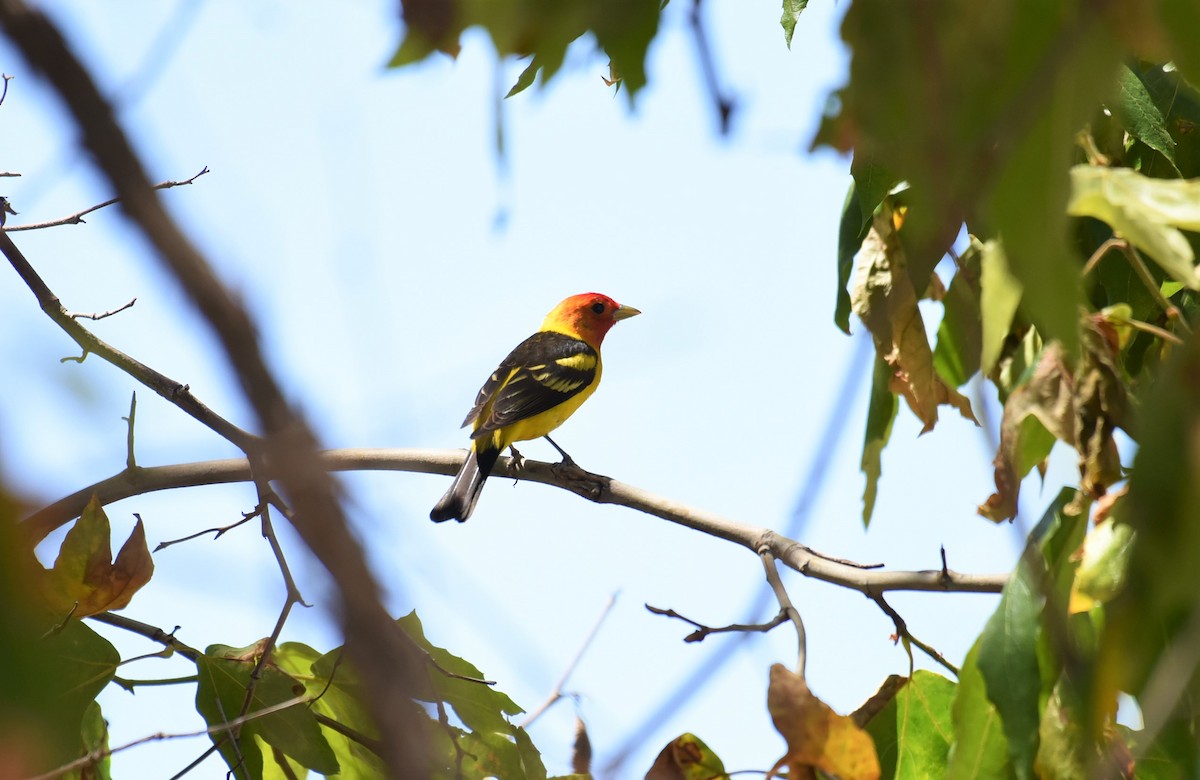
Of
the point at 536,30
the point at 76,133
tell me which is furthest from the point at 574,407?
the point at 76,133

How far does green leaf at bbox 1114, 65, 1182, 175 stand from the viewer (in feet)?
11.0

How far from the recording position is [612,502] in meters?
4.62

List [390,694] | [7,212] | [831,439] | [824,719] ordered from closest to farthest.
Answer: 1. [390,694]
2. [831,439]
3. [824,719]
4. [7,212]

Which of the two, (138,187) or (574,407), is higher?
(574,407)

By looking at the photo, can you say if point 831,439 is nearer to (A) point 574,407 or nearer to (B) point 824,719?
(B) point 824,719

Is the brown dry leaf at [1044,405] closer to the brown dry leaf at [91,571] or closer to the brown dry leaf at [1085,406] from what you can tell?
the brown dry leaf at [1085,406]

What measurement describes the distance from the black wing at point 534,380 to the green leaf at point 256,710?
11.3 feet

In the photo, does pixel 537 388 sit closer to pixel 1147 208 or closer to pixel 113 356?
pixel 113 356

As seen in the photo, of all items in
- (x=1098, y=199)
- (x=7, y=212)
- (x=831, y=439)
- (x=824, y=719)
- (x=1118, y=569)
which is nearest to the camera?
(x=831, y=439)

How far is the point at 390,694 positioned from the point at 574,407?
23.9 ft

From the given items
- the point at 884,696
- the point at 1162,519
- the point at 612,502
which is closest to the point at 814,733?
the point at 884,696

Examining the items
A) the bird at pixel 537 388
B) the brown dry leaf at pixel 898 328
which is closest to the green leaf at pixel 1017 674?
the brown dry leaf at pixel 898 328

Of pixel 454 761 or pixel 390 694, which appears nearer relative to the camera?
pixel 390 694

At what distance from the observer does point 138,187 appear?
0.85 m
